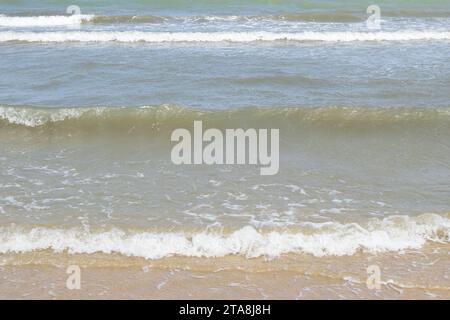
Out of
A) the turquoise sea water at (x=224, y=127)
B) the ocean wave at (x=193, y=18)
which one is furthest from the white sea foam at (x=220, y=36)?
the ocean wave at (x=193, y=18)

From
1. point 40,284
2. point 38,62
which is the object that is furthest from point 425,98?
point 38,62

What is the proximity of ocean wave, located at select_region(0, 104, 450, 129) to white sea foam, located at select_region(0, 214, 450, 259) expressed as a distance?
372cm

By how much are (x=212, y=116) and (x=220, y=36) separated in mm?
8519

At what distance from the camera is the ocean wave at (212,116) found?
9.84m

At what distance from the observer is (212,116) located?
9.99 metres

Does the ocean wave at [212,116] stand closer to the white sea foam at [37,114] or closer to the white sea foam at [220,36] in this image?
the white sea foam at [37,114]

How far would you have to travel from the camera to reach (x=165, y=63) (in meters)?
14.0

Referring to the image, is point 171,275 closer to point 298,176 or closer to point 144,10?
point 298,176

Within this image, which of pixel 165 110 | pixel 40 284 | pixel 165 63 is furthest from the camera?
pixel 165 63

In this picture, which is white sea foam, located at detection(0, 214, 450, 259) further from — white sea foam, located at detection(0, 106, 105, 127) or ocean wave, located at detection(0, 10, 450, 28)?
ocean wave, located at detection(0, 10, 450, 28)

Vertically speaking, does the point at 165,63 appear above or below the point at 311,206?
above

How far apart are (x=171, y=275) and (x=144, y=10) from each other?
1967 centimetres

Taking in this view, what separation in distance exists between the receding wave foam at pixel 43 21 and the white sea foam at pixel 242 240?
16.6m

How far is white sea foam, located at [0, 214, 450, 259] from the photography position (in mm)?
6016
